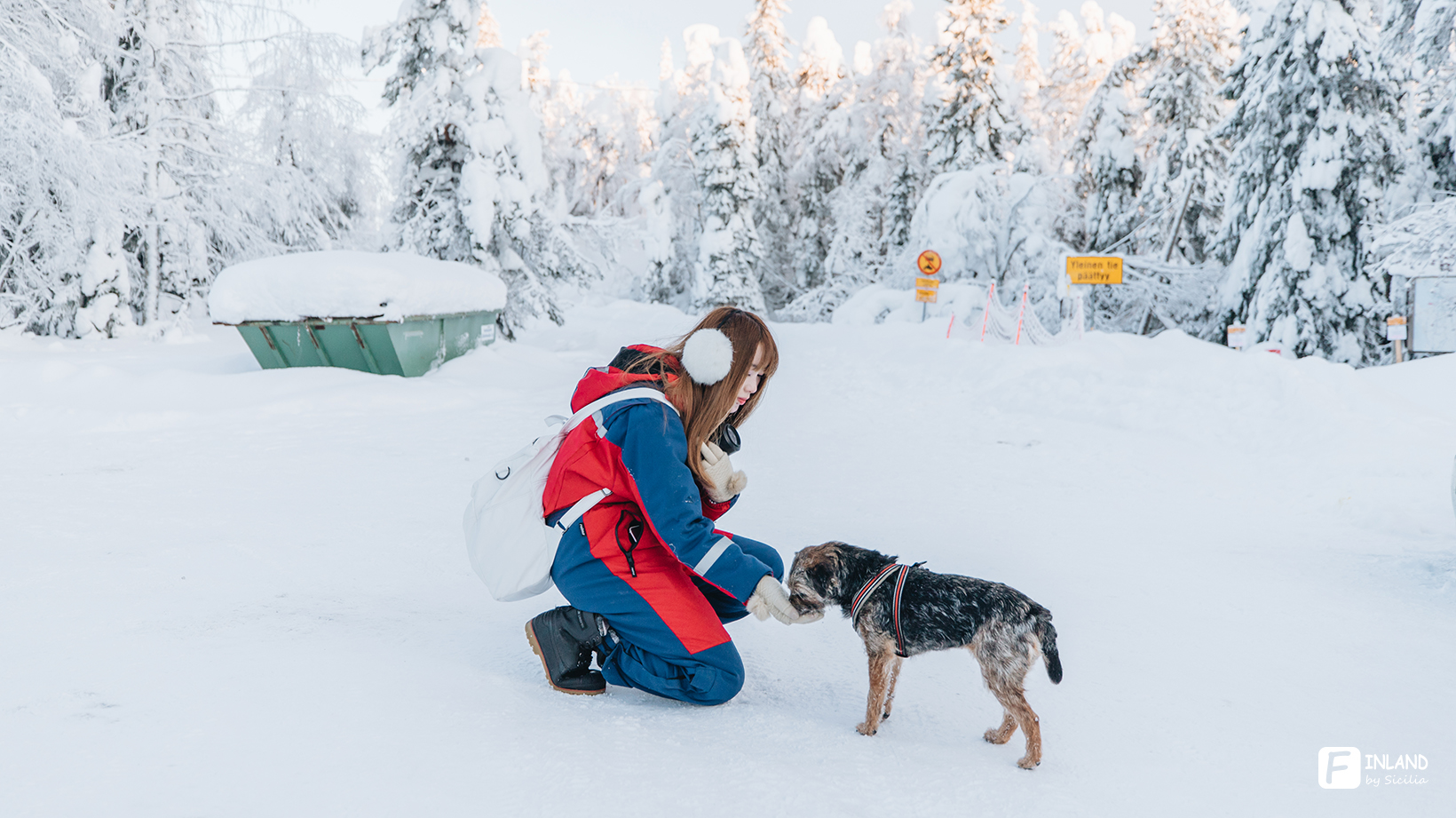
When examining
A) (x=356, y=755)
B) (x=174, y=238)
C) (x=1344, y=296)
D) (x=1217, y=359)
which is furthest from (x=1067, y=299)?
(x=356, y=755)

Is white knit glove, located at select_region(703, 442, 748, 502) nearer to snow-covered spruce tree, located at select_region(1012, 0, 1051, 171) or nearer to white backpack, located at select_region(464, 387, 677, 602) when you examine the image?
white backpack, located at select_region(464, 387, 677, 602)

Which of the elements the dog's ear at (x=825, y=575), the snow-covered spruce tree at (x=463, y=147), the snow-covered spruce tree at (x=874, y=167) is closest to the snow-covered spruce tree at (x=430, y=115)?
the snow-covered spruce tree at (x=463, y=147)

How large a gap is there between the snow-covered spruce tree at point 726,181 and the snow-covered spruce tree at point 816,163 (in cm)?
351

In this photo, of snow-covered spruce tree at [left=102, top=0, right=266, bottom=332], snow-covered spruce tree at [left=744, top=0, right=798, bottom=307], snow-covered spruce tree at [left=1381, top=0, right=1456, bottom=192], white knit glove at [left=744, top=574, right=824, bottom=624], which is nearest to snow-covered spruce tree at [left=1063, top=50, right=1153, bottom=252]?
snow-covered spruce tree at [left=1381, top=0, right=1456, bottom=192]

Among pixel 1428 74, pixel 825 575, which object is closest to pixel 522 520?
pixel 825 575

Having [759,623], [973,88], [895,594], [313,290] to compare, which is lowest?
[759,623]

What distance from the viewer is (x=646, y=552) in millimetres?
2693

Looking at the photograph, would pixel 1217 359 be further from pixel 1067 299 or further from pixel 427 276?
pixel 1067 299

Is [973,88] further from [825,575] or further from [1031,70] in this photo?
[825,575]

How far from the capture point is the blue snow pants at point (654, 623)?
2.61 meters

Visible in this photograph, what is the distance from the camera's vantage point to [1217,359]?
873 centimetres

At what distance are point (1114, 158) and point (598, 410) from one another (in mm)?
22506

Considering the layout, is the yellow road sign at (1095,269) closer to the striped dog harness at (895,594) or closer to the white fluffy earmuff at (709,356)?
the striped dog harness at (895,594)

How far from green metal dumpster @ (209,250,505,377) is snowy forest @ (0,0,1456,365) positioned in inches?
84.4
